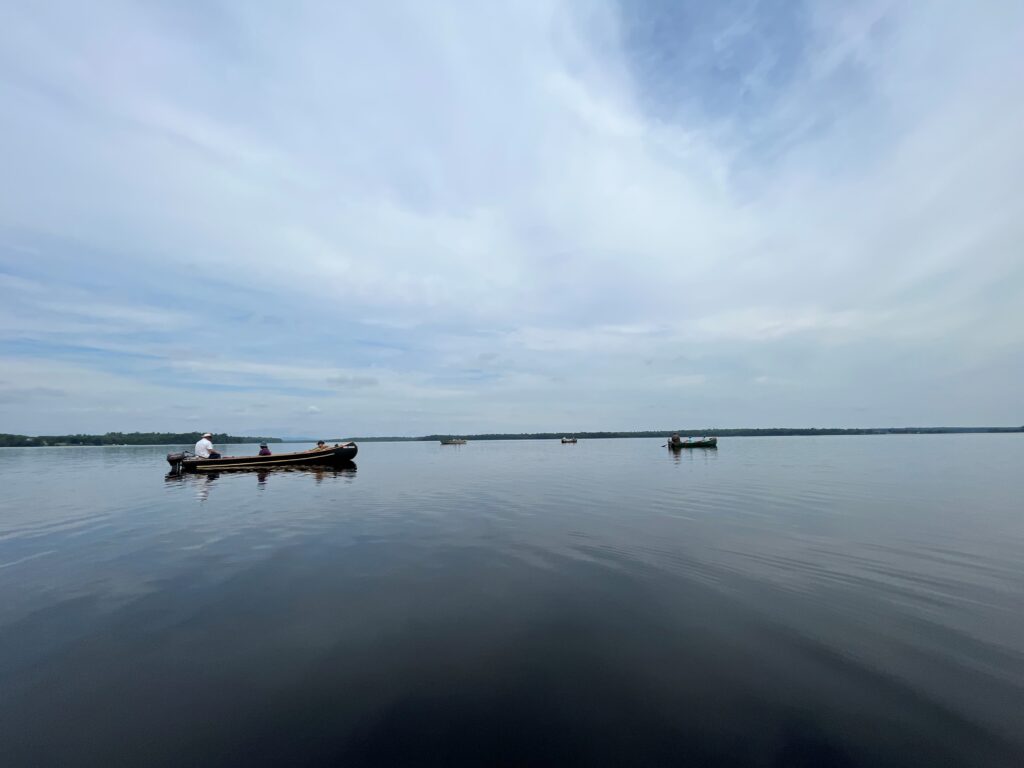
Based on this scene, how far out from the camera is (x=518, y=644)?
6.91 metres

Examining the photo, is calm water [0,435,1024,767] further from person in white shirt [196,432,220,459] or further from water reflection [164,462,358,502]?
person in white shirt [196,432,220,459]

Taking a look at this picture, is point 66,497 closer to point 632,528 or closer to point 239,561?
point 239,561

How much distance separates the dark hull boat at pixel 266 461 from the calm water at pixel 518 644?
2490 centimetres

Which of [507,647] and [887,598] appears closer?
[507,647]

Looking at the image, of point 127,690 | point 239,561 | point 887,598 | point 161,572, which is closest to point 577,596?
point 887,598

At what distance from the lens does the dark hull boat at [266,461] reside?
127ft

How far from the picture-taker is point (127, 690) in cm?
577

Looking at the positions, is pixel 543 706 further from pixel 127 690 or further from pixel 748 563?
pixel 748 563

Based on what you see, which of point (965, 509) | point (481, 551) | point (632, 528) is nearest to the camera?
point (481, 551)

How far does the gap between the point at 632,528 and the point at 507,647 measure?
30.6ft

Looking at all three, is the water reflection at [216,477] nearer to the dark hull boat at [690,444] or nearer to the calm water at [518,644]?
the calm water at [518,644]

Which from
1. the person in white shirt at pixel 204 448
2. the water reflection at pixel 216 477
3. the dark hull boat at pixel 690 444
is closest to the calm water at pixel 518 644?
the water reflection at pixel 216 477

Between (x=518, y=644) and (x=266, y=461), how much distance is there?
4128 centimetres

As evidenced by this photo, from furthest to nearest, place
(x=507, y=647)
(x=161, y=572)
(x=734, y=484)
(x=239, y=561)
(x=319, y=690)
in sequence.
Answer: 1. (x=734, y=484)
2. (x=239, y=561)
3. (x=161, y=572)
4. (x=507, y=647)
5. (x=319, y=690)
